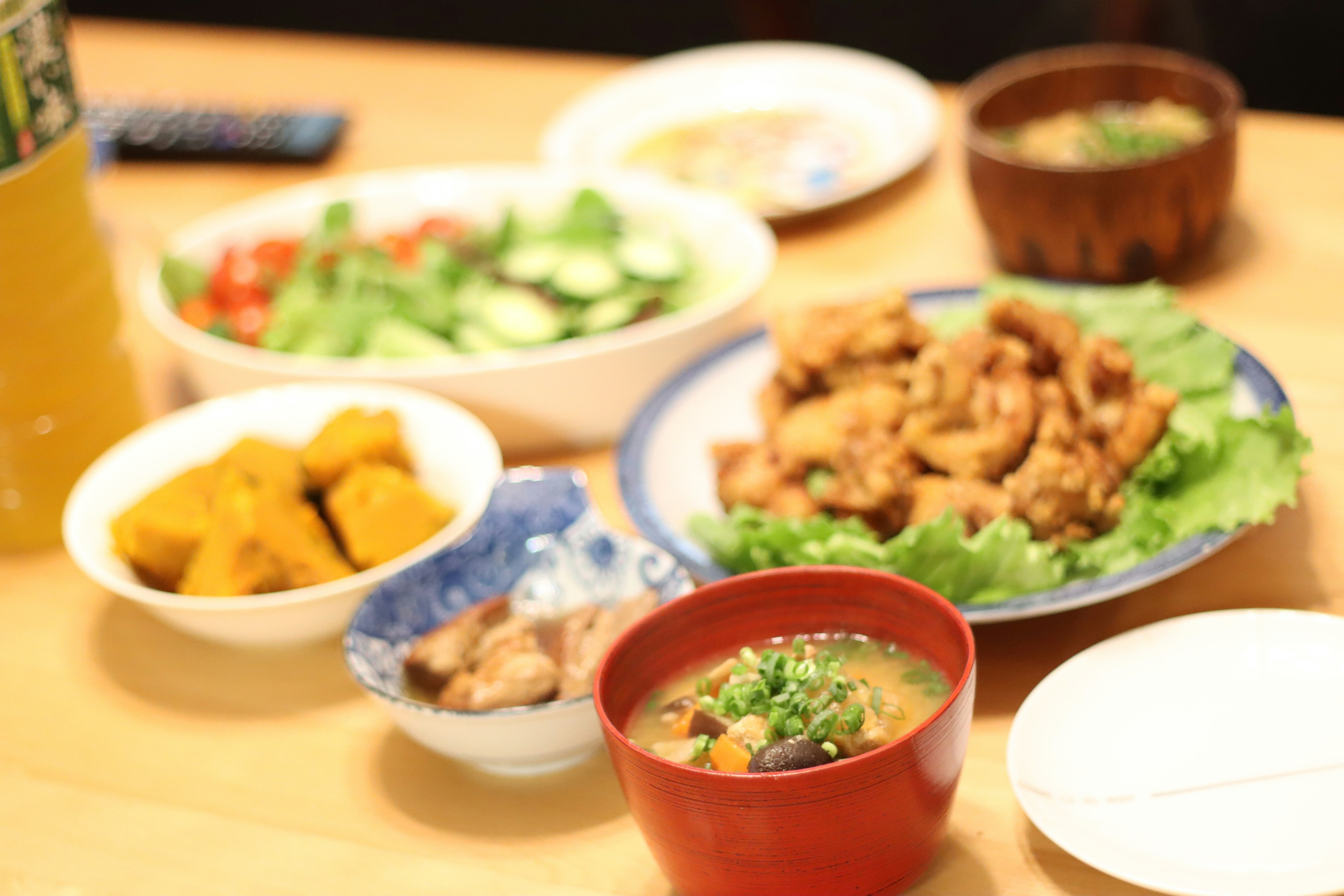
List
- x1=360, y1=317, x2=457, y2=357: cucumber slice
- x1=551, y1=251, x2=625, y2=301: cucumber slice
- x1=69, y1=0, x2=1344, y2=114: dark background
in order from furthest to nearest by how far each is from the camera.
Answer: x1=69, y1=0, x2=1344, y2=114: dark background
x1=551, y1=251, x2=625, y2=301: cucumber slice
x1=360, y1=317, x2=457, y2=357: cucumber slice

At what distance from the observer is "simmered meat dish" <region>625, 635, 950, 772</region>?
111 centimetres

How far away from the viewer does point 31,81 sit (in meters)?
1.73

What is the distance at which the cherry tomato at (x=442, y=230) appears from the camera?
8.28ft

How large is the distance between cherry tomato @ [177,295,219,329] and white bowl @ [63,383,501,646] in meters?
0.16

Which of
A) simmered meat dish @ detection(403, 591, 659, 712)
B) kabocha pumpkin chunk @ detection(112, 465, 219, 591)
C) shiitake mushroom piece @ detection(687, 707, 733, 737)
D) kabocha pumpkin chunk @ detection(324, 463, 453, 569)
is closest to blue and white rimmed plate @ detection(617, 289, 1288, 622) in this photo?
simmered meat dish @ detection(403, 591, 659, 712)

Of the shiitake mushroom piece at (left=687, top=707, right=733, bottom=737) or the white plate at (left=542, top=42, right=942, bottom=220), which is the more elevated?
the shiitake mushroom piece at (left=687, top=707, right=733, bottom=737)

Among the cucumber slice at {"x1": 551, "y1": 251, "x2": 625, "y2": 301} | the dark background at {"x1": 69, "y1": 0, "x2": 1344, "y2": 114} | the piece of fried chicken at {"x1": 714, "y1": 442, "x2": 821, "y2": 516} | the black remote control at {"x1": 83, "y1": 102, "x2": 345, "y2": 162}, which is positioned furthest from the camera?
the dark background at {"x1": 69, "y1": 0, "x2": 1344, "y2": 114}

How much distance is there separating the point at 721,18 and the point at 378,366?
3.95 meters

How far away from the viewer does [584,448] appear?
209 centimetres

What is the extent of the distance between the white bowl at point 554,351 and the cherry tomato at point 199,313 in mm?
28

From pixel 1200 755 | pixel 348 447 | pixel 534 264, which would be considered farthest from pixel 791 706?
pixel 534 264

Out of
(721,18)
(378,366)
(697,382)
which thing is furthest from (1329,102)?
(378,366)

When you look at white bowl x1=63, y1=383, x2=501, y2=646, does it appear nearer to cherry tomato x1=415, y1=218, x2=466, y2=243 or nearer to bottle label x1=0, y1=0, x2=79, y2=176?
bottle label x1=0, y1=0, x2=79, y2=176

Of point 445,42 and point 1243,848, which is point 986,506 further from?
point 445,42
